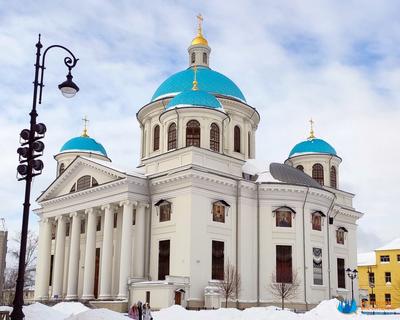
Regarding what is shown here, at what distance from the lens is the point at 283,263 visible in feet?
138

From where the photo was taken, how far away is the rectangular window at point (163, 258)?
3994cm

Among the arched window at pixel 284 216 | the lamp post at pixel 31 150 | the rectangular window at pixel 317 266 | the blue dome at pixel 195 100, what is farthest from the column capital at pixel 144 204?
the lamp post at pixel 31 150

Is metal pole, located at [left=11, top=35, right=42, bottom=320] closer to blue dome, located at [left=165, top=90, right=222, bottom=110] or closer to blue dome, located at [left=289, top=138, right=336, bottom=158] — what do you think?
blue dome, located at [left=165, top=90, right=222, bottom=110]

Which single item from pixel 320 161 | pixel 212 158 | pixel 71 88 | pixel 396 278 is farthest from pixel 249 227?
pixel 396 278

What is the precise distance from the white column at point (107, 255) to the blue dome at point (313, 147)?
20.3 metres

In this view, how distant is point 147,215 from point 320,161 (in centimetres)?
1926

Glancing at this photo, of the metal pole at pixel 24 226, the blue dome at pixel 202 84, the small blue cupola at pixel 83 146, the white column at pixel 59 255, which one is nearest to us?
the metal pole at pixel 24 226

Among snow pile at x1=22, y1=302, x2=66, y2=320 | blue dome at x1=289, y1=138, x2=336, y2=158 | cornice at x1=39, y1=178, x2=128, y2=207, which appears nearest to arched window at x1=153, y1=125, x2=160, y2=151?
cornice at x1=39, y1=178, x2=128, y2=207

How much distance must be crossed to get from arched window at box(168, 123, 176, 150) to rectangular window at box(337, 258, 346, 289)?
17.5 metres

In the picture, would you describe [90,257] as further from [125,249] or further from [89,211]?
[125,249]

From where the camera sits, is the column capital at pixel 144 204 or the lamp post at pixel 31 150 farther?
the column capital at pixel 144 204

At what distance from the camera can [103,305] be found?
39.7m

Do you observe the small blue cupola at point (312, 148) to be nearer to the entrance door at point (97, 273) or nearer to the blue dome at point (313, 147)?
the blue dome at point (313, 147)

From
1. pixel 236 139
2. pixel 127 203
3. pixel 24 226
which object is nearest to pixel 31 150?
pixel 24 226
